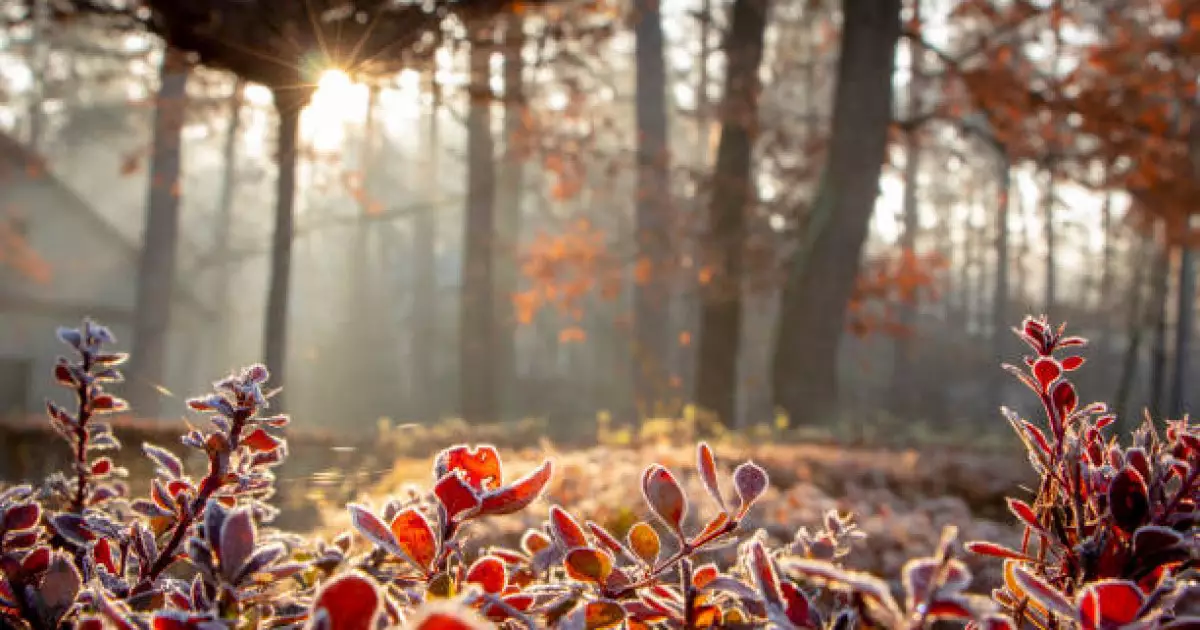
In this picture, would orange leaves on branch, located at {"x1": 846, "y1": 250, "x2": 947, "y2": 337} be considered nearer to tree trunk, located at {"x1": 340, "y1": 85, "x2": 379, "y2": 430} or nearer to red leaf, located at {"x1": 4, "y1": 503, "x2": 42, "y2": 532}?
red leaf, located at {"x1": 4, "y1": 503, "x2": 42, "y2": 532}

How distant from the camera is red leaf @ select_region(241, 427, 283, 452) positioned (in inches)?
40.4

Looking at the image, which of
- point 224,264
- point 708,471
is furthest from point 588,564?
point 224,264

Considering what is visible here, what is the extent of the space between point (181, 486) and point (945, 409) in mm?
33251

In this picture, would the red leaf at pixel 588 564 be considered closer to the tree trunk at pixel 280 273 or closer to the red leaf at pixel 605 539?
the red leaf at pixel 605 539

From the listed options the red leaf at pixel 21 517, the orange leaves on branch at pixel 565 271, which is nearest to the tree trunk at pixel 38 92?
the orange leaves on branch at pixel 565 271

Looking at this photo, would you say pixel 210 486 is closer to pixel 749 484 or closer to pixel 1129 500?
pixel 749 484

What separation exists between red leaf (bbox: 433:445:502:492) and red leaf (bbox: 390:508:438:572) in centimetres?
4

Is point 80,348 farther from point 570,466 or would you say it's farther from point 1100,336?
point 1100,336

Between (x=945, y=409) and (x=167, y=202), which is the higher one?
(x=167, y=202)

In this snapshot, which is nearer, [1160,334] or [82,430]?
[82,430]

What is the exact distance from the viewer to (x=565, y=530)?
0.89 meters

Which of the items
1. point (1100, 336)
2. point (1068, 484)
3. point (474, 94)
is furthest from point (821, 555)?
point (1100, 336)

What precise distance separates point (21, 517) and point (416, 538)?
473mm

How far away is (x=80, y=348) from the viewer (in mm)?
1228
